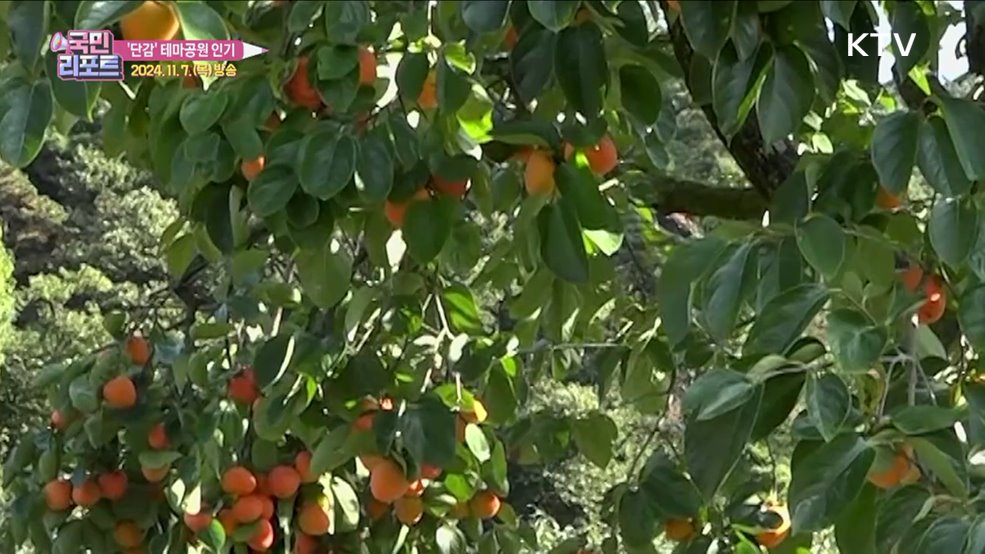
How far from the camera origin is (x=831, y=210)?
30.2 inches

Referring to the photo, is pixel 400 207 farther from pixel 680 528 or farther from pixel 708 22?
pixel 680 528

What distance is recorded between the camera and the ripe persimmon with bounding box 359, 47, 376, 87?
2.50ft

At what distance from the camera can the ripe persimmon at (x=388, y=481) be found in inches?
41.6

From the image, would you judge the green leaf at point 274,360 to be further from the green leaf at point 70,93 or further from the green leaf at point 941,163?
the green leaf at point 941,163

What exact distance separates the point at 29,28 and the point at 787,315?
368mm

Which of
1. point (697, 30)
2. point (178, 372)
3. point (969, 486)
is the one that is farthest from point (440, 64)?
point (178, 372)

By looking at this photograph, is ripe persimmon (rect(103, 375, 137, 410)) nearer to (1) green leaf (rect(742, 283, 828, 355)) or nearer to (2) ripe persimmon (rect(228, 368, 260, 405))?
(2) ripe persimmon (rect(228, 368, 260, 405))

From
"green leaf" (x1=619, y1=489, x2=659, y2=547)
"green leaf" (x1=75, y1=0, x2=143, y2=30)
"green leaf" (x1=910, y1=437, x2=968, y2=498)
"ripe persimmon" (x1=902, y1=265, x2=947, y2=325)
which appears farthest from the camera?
"green leaf" (x1=619, y1=489, x2=659, y2=547)

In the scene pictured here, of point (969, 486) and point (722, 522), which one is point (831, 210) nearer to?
point (969, 486)

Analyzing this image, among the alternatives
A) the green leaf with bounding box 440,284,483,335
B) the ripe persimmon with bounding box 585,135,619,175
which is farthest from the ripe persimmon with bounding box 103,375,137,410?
the ripe persimmon with bounding box 585,135,619,175

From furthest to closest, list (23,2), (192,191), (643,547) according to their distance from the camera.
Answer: (643,547)
(192,191)
(23,2)

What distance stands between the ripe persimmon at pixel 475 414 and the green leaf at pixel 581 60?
0.43m

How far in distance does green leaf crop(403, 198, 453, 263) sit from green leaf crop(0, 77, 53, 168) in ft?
0.77

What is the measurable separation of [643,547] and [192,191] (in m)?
0.45
